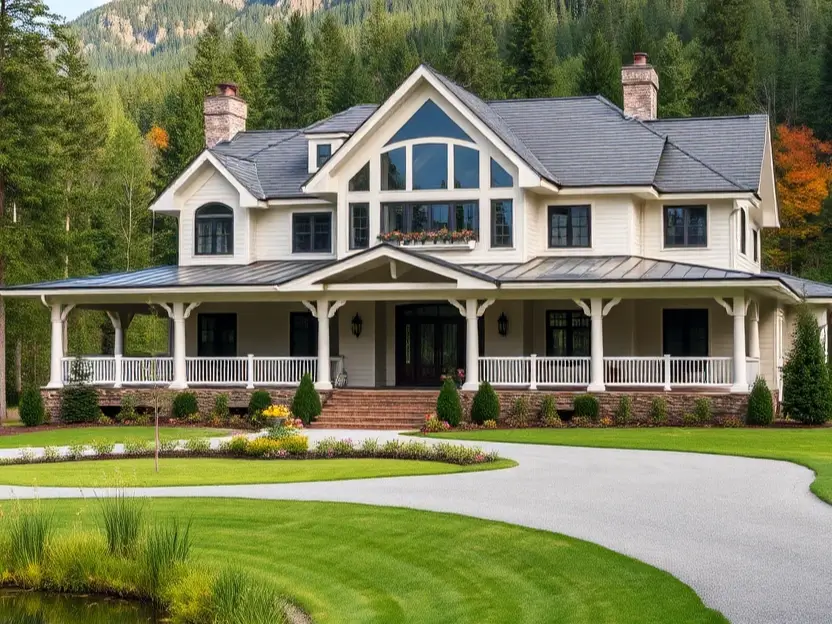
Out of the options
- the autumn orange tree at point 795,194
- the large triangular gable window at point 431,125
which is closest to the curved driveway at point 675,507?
the large triangular gable window at point 431,125

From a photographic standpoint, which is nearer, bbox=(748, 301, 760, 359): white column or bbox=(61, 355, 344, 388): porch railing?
bbox=(748, 301, 760, 359): white column

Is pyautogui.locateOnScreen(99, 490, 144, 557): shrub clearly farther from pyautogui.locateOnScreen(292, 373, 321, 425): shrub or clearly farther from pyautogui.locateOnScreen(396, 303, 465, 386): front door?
pyautogui.locateOnScreen(396, 303, 465, 386): front door

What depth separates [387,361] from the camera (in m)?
35.0

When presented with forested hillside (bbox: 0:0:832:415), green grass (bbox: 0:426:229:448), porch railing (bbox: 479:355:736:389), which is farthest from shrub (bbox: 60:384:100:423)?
porch railing (bbox: 479:355:736:389)

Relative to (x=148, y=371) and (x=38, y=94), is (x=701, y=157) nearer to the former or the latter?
(x=148, y=371)

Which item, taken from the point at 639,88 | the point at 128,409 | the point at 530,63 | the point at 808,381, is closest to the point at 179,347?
the point at 128,409

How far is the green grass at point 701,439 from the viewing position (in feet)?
74.1

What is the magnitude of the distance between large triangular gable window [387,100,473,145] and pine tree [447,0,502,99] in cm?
3651

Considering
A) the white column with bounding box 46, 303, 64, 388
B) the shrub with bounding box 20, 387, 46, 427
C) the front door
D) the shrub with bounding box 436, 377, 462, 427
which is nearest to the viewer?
the shrub with bounding box 436, 377, 462, 427

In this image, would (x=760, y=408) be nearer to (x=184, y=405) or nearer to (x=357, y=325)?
(x=357, y=325)

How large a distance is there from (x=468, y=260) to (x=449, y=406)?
5034mm

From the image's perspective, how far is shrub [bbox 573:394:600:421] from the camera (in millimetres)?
29609

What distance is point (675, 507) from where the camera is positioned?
15.9m

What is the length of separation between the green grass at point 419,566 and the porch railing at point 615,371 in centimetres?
1548
